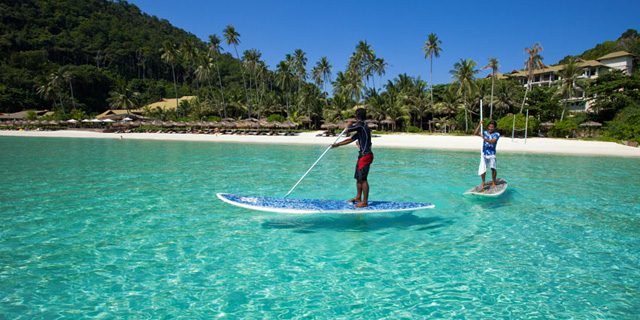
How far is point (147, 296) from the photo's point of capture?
4.85 m

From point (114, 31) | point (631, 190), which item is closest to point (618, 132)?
point (631, 190)

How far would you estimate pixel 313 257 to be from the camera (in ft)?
20.8

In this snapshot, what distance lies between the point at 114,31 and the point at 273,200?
501 feet

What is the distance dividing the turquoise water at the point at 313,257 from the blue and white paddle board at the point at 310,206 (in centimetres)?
57

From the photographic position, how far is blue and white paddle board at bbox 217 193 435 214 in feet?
24.5

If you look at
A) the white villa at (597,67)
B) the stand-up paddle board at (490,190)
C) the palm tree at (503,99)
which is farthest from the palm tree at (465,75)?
the stand-up paddle board at (490,190)

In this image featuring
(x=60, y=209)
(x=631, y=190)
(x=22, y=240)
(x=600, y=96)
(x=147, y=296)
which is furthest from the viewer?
(x=600, y=96)

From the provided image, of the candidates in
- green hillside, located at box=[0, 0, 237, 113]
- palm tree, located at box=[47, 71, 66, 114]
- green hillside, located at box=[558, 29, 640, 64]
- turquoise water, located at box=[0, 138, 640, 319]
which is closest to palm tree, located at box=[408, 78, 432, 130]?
turquoise water, located at box=[0, 138, 640, 319]

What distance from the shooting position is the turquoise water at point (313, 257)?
4656 mm

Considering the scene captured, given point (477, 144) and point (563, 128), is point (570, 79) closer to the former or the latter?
Answer: point (563, 128)

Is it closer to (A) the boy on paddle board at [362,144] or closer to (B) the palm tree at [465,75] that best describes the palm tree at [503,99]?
(B) the palm tree at [465,75]

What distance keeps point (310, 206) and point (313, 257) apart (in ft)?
5.19

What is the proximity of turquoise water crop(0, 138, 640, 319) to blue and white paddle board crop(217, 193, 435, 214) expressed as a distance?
1.86 feet

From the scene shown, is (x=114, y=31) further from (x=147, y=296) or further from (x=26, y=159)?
(x=147, y=296)
